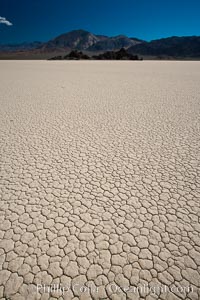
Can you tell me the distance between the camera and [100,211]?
1.94 meters

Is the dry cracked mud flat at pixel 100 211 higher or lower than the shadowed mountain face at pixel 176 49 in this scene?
lower

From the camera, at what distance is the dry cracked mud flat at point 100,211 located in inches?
53.9

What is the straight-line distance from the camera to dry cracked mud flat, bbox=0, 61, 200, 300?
1368 millimetres

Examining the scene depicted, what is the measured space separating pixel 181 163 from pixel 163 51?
422 ft

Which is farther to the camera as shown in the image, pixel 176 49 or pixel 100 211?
pixel 176 49

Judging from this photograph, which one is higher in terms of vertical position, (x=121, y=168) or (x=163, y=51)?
(x=163, y=51)

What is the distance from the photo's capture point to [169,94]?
7.04 meters

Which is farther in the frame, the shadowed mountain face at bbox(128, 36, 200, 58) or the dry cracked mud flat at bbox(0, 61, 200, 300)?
the shadowed mountain face at bbox(128, 36, 200, 58)

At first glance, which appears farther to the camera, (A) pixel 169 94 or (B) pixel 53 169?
(A) pixel 169 94

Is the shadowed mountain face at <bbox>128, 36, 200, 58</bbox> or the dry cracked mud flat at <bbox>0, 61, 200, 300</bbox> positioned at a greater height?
the shadowed mountain face at <bbox>128, 36, 200, 58</bbox>

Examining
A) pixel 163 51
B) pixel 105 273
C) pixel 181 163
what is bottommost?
pixel 105 273

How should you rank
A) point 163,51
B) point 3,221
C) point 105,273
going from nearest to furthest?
point 105,273 < point 3,221 < point 163,51

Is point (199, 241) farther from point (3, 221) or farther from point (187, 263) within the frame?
point (3, 221)

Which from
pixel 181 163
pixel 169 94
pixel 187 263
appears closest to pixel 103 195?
pixel 187 263
